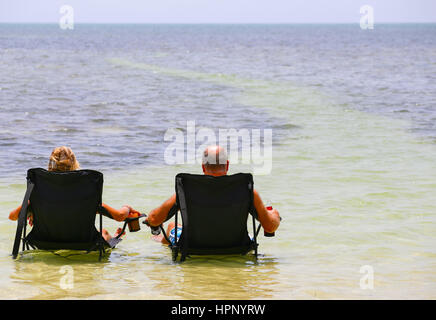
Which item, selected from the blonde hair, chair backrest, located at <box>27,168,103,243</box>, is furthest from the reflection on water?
the blonde hair

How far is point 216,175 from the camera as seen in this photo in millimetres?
5781

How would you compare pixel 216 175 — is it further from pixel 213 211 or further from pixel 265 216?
pixel 265 216

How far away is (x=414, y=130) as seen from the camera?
1680 cm

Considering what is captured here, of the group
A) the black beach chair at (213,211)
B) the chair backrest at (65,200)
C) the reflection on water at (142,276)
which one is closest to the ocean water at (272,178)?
the reflection on water at (142,276)

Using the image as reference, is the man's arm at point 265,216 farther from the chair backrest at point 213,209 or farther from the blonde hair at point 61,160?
the blonde hair at point 61,160

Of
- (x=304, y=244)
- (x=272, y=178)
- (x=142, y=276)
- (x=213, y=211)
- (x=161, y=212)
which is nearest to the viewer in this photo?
(x=142, y=276)

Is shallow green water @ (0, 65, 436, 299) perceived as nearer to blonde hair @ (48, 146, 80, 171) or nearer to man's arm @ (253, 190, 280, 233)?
man's arm @ (253, 190, 280, 233)

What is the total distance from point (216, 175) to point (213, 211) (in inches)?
12.3

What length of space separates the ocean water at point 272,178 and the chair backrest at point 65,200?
34cm

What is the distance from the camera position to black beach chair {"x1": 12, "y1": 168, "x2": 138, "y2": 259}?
223 inches

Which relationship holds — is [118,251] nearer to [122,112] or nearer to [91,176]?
[91,176]

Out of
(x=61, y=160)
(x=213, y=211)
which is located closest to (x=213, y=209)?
(x=213, y=211)

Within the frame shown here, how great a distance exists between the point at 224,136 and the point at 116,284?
1057cm
